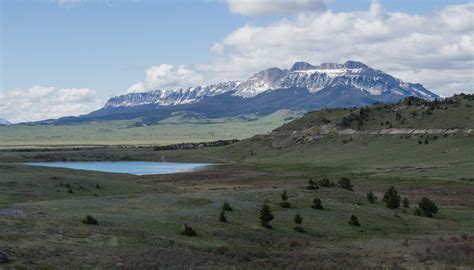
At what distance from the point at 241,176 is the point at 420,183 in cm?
4633

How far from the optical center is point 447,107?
7141 inches

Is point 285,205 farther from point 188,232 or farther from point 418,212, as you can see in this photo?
point 188,232

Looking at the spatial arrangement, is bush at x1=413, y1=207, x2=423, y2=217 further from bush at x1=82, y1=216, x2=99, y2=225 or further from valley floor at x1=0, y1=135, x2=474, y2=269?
bush at x1=82, y1=216, x2=99, y2=225

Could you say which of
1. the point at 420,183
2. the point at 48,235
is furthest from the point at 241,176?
the point at 48,235

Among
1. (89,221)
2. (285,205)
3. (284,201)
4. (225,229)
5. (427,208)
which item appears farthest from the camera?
(427,208)

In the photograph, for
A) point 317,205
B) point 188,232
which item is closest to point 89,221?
point 188,232

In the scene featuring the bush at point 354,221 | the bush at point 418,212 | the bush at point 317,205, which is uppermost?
the bush at point 317,205

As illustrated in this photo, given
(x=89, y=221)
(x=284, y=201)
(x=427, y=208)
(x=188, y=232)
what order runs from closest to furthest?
1. (x=89, y=221)
2. (x=188, y=232)
3. (x=284, y=201)
4. (x=427, y=208)

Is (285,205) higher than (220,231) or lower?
higher

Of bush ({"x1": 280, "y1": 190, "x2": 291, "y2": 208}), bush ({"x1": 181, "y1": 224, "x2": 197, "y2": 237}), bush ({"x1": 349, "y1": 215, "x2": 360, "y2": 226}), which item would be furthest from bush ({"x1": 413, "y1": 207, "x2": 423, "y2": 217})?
bush ({"x1": 181, "y1": 224, "x2": 197, "y2": 237})

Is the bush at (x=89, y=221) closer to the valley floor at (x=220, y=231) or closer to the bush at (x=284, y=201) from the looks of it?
the valley floor at (x=220, y=231)

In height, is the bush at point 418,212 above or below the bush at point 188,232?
below

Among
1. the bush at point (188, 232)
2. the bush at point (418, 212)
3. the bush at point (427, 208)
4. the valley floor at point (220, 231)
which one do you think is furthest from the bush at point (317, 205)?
the bush at point (188, 232)

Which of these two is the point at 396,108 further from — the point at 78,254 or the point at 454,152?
the point at 78,254
